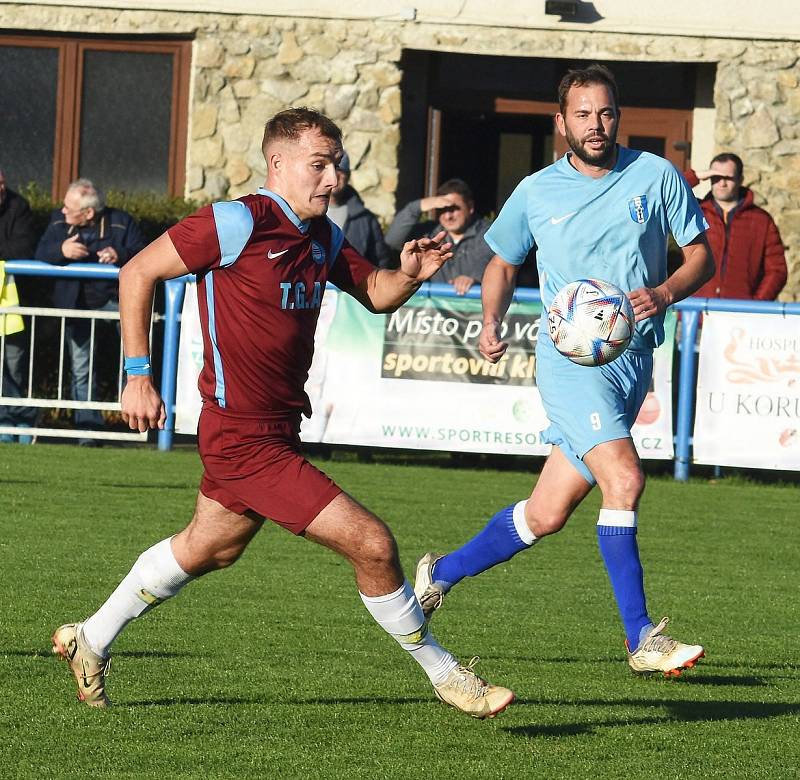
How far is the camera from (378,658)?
6199 millimetres

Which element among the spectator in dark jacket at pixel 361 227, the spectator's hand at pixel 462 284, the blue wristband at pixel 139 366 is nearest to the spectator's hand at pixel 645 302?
the blue wristband at pixel 139 366

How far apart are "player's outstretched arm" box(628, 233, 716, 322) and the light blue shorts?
35 centimetres

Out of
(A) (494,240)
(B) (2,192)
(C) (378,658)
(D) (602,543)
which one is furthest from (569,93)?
(B) (2,192)

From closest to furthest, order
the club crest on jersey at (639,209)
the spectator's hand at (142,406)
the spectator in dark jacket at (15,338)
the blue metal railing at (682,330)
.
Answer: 1. the spectator's hand at (142,406)
2. the club crest on jersey at (639,209)
3. the blue metal railing at (682,330)
4. the spectator in dark jacket at (15,338)

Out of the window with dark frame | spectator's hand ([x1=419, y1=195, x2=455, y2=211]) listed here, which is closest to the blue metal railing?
Result: spectator's hand ([x1=419, y1=195, x2=455, y2=211])

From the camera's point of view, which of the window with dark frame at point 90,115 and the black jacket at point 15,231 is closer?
the black jacket at point 15,231

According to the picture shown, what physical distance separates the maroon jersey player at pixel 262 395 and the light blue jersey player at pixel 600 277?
1226 millimetres

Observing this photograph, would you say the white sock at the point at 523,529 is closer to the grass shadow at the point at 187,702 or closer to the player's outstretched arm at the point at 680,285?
the player's outstretched arm at the point at 680,285

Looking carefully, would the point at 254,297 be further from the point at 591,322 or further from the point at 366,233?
the point at 366,233

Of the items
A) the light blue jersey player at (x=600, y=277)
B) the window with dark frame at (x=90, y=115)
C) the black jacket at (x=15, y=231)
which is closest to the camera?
the light blue jersey player at (x=600, y=277)

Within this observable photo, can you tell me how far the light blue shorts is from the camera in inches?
244

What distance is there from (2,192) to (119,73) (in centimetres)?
484

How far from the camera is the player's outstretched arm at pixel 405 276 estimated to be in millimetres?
5160

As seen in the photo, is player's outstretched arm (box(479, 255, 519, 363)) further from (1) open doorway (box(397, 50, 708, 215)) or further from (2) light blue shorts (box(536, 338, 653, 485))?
(1) open doorway (box(397, 50, 708, 215))
